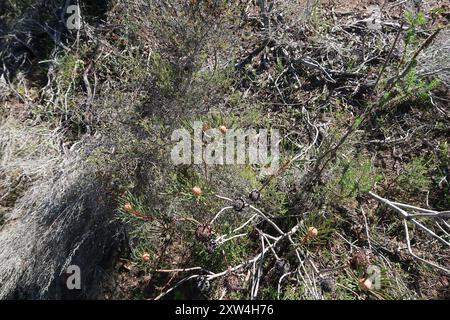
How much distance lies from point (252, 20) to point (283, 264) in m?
1.73

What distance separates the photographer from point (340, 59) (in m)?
2.82

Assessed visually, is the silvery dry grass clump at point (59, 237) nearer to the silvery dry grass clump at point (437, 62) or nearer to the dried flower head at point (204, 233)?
the dried flower head at point (204, 233)

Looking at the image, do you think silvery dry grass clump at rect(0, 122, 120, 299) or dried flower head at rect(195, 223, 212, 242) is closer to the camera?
dried flower head at rect(195, 223, 212, 242)

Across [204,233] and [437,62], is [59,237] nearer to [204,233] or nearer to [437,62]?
[204,233]

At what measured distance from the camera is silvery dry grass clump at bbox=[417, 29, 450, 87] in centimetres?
258

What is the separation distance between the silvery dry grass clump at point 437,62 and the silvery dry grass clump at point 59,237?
195 cm

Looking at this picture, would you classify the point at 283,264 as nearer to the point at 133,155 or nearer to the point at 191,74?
the point at 133,155

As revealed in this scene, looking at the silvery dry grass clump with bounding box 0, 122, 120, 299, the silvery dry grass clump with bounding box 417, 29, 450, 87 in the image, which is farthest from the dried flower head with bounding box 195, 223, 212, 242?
the silvery dry grass clump with bounding box 417, 29, 450, 87

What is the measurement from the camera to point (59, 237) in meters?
2.46

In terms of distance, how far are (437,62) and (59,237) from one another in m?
2.37

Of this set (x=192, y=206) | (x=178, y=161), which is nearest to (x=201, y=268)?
(x=192, y=206)

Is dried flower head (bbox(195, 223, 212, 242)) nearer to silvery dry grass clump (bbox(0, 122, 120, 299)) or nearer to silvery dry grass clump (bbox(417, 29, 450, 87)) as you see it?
silvery dry grass clump (bbox(0, 122, 120, 299))

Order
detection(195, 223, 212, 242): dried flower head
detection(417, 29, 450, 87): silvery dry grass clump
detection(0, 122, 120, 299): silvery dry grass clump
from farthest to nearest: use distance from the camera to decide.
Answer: detection(417, 29, 450, 87): silvery dry grass clump → detection(0, 122, 120, 299): silvery dry grass clump → detection(195, 223, 212, 242): dried flower head

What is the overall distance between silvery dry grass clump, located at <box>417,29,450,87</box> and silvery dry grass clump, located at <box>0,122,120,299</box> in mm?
1951
